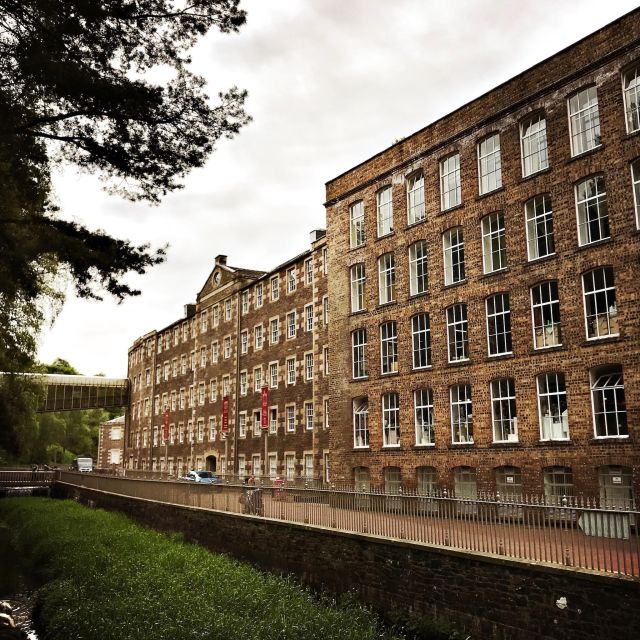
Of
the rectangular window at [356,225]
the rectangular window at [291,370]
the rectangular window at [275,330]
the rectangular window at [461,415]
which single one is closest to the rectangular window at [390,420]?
the rectangular window at [461,415]

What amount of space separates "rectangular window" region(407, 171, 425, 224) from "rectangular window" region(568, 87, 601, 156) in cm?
687

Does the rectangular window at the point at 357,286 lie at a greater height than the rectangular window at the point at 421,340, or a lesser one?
greater

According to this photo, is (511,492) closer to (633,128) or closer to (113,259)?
(633,128)

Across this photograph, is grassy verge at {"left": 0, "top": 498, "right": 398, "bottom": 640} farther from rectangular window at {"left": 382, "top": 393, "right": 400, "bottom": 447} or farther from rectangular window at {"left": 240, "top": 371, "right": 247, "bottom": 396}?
rectangular window at {"left": 240, "top": 371, "right": 247, "bottom": 396}

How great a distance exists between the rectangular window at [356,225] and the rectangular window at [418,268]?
3.49m

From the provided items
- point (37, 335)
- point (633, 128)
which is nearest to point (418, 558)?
point (633, 128)

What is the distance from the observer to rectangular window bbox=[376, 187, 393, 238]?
28531mm

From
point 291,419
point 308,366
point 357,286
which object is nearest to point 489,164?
point 357,286

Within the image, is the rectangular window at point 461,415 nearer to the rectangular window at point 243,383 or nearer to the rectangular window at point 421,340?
the rectangular window at point 421,340

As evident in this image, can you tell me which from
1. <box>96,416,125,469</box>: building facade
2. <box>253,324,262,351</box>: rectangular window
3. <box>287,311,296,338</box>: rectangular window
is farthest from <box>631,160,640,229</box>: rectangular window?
<box>96,416,125,469</box>: building facade

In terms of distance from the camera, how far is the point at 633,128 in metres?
19.8

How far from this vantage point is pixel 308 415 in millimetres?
37188

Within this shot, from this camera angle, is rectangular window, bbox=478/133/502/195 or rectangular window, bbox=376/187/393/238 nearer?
rectangular window, bbox=478/133/502/195

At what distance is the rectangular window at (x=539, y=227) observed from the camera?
21891 millimetres
